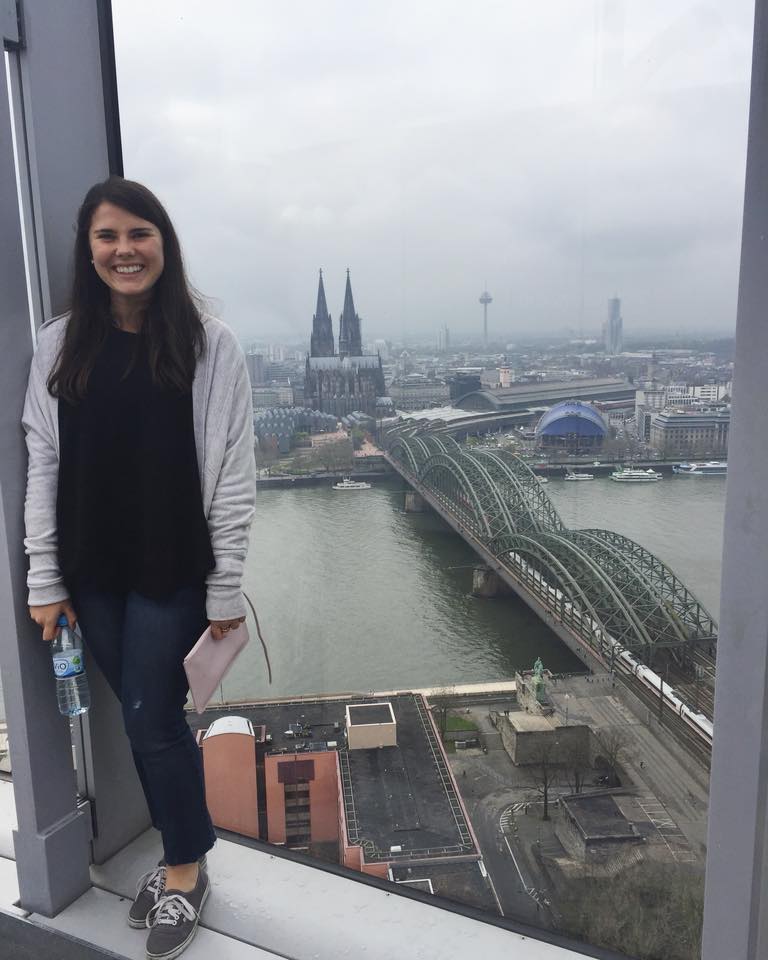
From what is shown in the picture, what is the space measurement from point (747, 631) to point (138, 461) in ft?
3.47

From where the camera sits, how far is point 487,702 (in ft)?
5.36

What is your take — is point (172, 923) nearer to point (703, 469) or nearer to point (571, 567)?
point (571, 567)

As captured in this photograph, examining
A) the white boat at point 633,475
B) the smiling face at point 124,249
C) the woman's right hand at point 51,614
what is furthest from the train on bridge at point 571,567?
the woman's right hand at point 51,614

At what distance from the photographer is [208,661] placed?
143 cm

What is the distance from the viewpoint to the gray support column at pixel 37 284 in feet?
4.86

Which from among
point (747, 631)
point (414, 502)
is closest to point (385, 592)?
point (414, 502)

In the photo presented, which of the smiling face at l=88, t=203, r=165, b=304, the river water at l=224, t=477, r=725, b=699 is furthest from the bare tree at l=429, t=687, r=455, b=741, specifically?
the smiling face at l=88, t=203, r=165, b=304

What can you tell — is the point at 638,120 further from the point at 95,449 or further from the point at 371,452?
the point at 95,449

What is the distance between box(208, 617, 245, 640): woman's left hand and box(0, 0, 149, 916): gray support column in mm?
429

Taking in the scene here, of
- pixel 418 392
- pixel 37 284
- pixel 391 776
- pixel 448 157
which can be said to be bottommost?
pixel 391 776

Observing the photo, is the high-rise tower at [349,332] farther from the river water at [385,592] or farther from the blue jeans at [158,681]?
the blue jeans at [158,681]

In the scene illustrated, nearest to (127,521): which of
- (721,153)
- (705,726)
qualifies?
(705,726)

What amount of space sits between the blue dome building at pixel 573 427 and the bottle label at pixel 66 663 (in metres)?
1.05

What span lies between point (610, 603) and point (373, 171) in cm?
106
